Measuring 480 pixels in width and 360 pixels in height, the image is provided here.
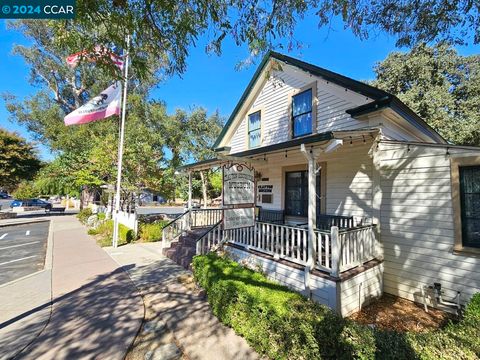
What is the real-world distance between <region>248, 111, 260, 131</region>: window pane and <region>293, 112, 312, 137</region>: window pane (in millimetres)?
2103

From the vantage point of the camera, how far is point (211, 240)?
833 cm

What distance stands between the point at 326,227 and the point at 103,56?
22.7 ft

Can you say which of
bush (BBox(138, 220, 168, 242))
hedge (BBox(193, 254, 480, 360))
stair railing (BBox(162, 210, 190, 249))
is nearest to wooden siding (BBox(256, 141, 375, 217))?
hedge (BBox(193, 254, 480, 360))

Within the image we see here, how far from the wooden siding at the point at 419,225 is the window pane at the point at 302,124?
103 inches

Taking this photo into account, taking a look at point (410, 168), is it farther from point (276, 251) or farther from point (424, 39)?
point (276, 251)

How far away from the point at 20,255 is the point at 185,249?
24.0 feet

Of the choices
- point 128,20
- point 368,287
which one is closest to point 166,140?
point 128,20

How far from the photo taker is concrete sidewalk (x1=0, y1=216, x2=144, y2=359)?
12.4 ft

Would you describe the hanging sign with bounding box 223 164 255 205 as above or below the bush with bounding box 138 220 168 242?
above

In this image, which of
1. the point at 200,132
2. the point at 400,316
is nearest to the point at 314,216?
the point at 400,316

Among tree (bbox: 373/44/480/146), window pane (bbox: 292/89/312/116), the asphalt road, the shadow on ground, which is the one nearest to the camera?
the shadow on ground

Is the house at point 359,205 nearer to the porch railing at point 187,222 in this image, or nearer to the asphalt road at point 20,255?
the porch railing at point 187,222

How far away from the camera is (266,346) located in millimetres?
3609

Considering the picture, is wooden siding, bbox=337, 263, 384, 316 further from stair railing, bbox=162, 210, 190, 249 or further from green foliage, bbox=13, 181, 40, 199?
green foliage, bbox=13, 181, 40, 199
